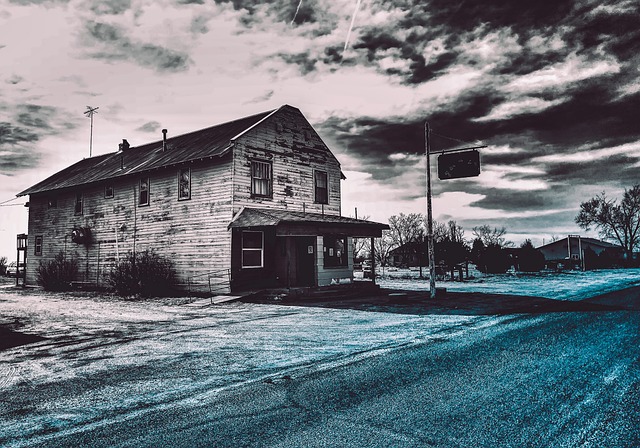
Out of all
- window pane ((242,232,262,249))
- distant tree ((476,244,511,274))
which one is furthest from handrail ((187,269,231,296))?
distant tree ((476,244,511,274))

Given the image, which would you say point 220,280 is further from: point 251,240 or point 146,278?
point 146,278

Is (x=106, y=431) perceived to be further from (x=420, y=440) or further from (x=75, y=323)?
(x=75, y=323)

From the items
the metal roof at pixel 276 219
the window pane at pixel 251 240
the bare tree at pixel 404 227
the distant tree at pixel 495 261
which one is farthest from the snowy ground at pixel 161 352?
the bare tree at pixel 404 227

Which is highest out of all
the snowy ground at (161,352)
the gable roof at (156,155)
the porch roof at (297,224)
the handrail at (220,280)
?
the gable roof at (156,155)

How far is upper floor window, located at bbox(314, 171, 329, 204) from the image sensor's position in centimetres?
2325

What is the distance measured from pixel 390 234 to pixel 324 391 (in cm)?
9376

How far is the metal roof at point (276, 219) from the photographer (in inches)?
691

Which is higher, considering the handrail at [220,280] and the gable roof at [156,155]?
the gable roof at [156,155]

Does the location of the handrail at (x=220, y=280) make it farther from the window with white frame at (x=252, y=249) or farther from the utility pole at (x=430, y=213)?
the utility pole at (x=430, y=213)

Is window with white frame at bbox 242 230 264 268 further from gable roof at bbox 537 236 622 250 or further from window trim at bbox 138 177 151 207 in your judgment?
gable roof at bbox 537 236 622 250

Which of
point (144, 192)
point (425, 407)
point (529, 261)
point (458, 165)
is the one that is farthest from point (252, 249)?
point (529, 261)

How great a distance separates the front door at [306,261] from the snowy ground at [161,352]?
636 centimetres

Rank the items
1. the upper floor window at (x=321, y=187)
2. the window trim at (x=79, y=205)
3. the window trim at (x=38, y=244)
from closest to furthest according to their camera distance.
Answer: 1. the upper floor window at (x=321, y=187)
2. the window trim at (x=79, y=205)
3. the window trim at (x=38, y=244)

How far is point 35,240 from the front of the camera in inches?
1166
